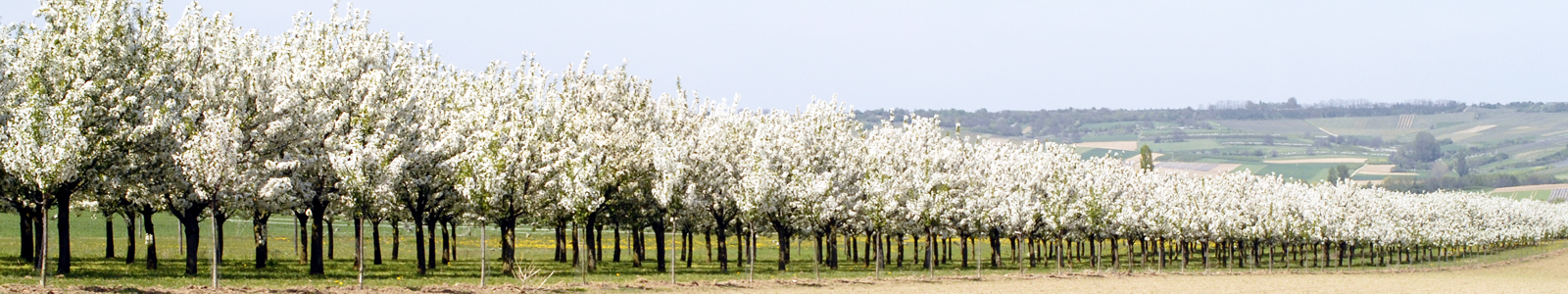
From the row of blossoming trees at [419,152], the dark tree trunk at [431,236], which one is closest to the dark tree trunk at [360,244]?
the row of blossoming trees at [419,152]

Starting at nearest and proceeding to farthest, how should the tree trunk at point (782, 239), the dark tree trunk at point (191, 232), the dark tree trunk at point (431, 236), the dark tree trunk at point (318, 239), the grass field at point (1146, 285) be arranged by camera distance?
the dark tree trunk at point (191, 232) → the dark tree trunk at point (318, 239) → the grass field at point (1146, 285) → the dark tree trunk at point (431, 236) → the tree trunk at point (782, 239)

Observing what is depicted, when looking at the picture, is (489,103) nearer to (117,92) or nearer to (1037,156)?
(117,92)

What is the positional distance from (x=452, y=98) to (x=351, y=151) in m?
7.71

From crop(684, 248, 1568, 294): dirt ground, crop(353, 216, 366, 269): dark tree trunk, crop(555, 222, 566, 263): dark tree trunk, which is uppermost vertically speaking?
crop(353, 216, 366, 269): dark tree trunk

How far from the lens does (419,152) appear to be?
37031mm

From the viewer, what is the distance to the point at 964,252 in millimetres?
62406

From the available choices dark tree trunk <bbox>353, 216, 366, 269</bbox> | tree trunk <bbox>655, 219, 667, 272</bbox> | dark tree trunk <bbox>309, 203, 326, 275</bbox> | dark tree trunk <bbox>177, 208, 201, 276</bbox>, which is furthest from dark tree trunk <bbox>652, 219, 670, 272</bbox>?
dark tree trunk <bbox>177, 208, 201, 276</bbox>

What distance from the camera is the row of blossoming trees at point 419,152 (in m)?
29.7

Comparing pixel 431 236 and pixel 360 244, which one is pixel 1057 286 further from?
pixel 360 244

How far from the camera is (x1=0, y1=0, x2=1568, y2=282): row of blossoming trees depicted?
97.3 ft

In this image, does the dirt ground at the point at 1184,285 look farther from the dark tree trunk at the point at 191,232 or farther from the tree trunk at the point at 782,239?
the dark tree trunk at the point at 191,232

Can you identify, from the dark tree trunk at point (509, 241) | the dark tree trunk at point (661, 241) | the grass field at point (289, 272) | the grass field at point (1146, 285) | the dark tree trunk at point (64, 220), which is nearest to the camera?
the dark tree trunk at point (64, 220)

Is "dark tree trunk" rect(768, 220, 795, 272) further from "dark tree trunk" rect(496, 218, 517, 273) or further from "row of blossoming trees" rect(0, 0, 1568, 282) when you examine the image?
"dark tree trunk" rect(496, 218, 517, 273)

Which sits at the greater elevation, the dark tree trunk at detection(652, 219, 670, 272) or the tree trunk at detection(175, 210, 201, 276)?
the tree trunk at detection(175, 210, 201, 276)
